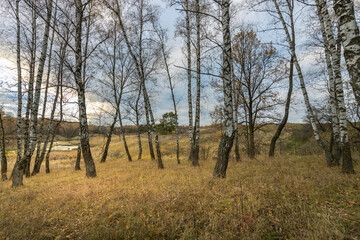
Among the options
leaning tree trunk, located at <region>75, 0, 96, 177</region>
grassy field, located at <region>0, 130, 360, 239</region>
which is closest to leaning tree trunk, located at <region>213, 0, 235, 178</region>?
grassy field, located at <region>0, 130, 360, 239</region>

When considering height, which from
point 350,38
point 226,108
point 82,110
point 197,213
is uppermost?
point 350,38

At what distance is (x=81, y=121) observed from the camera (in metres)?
8.47

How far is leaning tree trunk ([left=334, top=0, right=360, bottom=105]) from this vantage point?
297cm

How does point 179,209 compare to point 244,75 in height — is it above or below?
below

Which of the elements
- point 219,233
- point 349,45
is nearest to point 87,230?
point 219,233

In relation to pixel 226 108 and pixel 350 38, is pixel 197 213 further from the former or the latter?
pixel 350 38

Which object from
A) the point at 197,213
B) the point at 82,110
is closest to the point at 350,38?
the point at 197,213

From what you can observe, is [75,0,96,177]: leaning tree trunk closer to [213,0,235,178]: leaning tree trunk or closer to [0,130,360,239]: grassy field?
[0,130,360,239]: grassy field

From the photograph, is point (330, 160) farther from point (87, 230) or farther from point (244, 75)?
point (87, 230)

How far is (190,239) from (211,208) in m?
1.17

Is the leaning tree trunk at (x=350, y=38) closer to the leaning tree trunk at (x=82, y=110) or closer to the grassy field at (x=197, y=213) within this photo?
the grassy field at (x=197, y=213)

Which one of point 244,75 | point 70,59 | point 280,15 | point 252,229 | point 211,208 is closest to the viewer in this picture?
point 252,229

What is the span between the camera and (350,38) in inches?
122

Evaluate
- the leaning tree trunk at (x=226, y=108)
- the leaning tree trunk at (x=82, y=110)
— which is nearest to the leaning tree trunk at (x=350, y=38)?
the leaning tree trunk at (x=226, y=108)
